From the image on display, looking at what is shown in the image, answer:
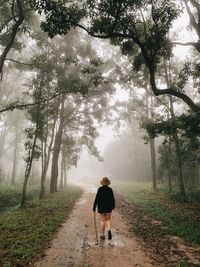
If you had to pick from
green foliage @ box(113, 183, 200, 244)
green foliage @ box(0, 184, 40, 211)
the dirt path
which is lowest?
the dirt path

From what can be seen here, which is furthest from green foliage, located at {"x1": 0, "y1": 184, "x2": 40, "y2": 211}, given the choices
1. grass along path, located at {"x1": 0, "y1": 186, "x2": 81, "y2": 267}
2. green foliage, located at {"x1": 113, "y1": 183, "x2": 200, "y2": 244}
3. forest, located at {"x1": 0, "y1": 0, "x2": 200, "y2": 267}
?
green foliage, located at {"x1": 113, "y1": 183, "x2": 200, "y2": 244}

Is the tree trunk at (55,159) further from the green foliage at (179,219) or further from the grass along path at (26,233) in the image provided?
the green foliage at (179,219)

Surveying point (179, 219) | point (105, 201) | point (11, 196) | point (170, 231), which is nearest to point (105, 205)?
point (105, 201)

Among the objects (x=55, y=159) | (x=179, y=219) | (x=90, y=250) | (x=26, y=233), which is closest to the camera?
(x=90, y=250)

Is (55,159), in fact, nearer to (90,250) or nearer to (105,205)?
(105,205)

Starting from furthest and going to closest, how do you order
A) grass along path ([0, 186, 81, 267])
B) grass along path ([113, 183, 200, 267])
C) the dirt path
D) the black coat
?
the black coat < grass along path ([113, 183, 200, 267]) < grass along path ([0, 186, 81, 267]) < the dirt path

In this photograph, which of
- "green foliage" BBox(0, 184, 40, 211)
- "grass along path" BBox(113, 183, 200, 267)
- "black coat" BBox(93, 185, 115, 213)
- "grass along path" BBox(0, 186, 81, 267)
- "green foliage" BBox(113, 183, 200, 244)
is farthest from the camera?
"green foliage" BBox(0, 184, 40, 211)

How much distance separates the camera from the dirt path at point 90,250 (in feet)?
23.9

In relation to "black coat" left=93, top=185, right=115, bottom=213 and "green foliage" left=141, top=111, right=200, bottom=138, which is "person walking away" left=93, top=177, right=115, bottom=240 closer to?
"black coat" left=93, top=185, right=115, bottom=213

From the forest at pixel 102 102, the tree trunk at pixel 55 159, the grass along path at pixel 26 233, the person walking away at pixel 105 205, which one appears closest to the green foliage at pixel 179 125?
the forest at pixel 102 102

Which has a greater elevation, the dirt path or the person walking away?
the person walking away

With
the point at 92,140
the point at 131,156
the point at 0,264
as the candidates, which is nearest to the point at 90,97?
the point at 92,140

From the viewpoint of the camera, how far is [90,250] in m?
8.32

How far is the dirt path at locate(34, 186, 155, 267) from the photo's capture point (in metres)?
7.30
